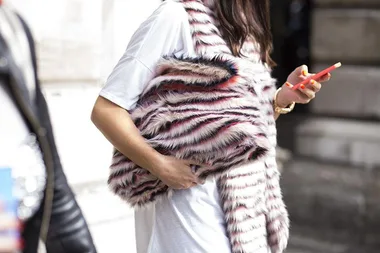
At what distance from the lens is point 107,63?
13.8 feet

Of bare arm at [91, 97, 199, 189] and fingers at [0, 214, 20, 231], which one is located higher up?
fingers at [0, 214, 20, 231]

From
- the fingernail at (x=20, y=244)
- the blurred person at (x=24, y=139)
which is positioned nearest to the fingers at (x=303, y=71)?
the blurred person at (x=24, y=139)

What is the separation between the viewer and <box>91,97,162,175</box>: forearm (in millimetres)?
2191

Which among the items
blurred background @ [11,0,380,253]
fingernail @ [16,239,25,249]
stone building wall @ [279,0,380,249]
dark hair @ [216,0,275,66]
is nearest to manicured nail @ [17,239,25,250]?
fingernail @ [16,239,25,249]

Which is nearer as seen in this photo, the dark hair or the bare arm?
the bare arm

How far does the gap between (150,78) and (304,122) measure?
4.81 m

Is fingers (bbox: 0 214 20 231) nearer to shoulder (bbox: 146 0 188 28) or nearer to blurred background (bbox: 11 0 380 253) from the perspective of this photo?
shoulder (bbox: 146 0 188 28)

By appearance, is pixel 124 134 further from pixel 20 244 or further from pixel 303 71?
pixel 20 244

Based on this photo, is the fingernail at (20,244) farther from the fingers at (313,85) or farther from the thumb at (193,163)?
the fingers at (313,85)

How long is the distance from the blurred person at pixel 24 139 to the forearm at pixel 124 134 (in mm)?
659

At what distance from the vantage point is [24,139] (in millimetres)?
1418

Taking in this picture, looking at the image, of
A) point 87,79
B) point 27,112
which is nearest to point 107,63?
point 87,79

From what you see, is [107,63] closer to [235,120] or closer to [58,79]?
[58,79]

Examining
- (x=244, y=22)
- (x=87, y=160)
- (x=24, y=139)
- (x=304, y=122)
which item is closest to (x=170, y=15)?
(x=244, y=22)
